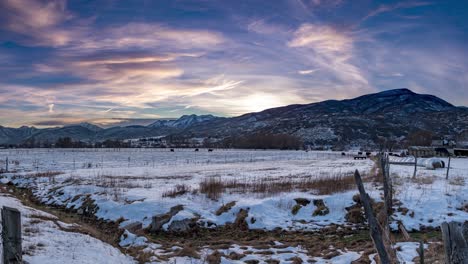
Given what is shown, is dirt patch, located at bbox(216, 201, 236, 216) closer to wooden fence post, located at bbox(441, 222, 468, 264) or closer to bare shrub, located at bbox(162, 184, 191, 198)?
bare shrub, located at bbox(162, 184, 191, 198)

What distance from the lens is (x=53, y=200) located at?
20219 millimetres

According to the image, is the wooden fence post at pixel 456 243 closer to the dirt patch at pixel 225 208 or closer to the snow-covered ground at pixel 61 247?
the snow-covered ground at pixel 61 247

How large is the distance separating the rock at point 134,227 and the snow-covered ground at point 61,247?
2917 mm

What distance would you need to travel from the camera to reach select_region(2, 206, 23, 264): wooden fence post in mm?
5176

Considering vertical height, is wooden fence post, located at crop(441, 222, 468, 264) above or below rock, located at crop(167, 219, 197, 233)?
above

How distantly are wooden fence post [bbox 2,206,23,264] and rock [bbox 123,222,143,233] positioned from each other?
8.40 m

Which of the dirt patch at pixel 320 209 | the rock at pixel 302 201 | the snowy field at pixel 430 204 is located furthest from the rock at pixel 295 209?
the snowy field at pixel 430 204

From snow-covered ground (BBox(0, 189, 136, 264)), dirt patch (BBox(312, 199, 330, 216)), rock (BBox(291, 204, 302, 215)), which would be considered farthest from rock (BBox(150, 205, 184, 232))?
dirt patch (BBox(312, 199, 330, 216))

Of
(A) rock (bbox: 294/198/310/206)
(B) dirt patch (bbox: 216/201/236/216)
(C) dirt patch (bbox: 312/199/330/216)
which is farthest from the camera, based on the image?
(A) rock (bbox: 294/198/310/206)

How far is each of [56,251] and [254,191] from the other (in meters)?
13.9

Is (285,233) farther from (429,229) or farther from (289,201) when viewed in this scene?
(429,229)

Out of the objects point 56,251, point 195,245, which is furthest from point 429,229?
point 56,251

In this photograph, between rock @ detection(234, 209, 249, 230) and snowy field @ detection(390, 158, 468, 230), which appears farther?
snowy field @ detection(390, 158, 468, 230)

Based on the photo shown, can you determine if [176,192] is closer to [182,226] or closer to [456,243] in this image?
[182,226]
